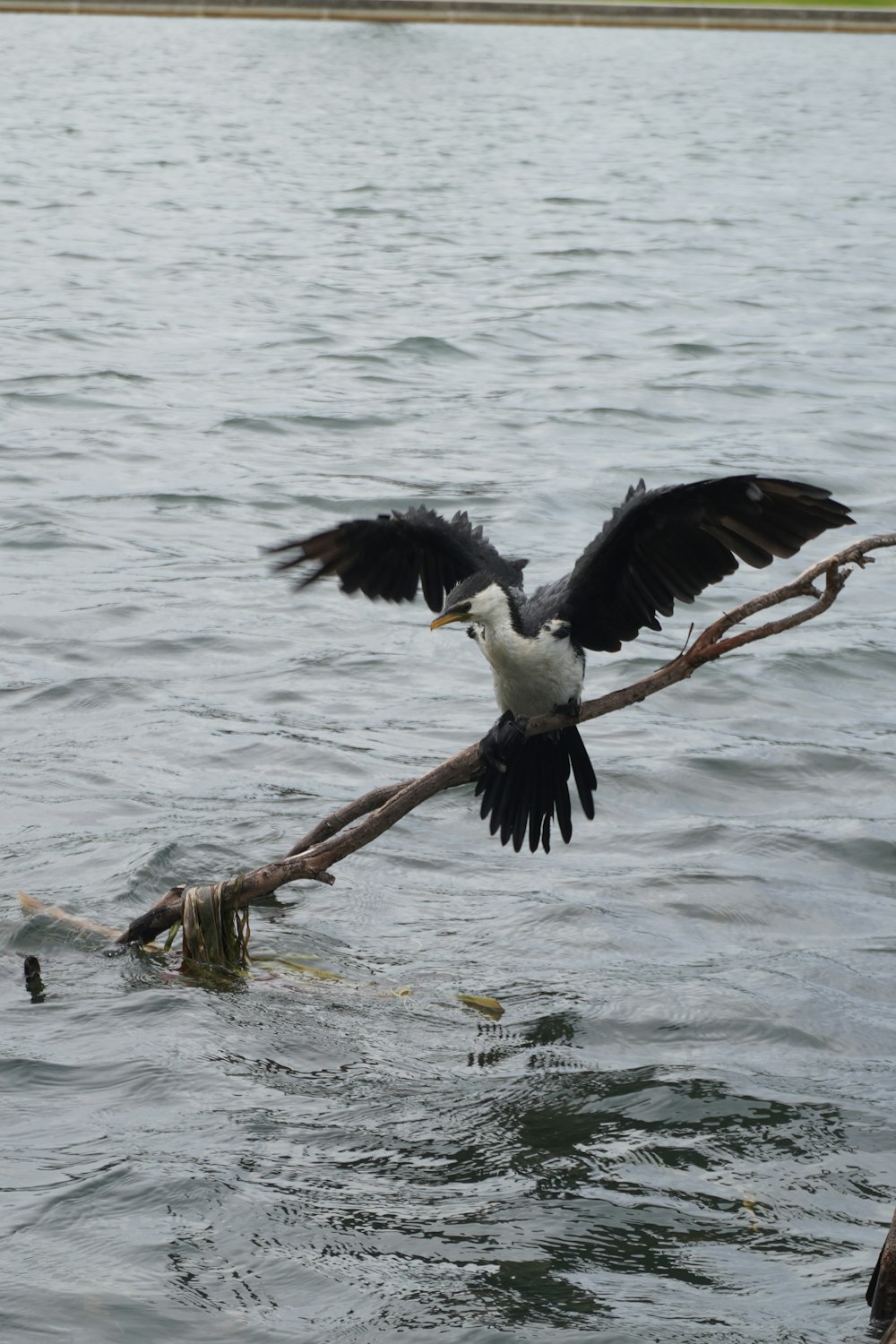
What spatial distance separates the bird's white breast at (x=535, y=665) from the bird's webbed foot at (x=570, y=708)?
11mm

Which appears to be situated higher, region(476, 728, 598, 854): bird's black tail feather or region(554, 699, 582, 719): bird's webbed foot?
region(554, 699, 582, 719): bird's webbed foot

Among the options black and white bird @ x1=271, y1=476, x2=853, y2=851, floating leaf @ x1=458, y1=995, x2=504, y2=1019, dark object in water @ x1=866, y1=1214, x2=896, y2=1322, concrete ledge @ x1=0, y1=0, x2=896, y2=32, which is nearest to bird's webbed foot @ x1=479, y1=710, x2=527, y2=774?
black and white bird @ x1=271, y1=476, x2=853, y2=851

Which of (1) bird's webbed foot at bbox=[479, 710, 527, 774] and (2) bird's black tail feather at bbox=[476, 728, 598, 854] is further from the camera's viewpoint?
(2) bird's black tail feather at bbox=[476, 728, 598, 854]

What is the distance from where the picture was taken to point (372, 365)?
1286 centimetres

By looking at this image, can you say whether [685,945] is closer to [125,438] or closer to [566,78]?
[125,438]

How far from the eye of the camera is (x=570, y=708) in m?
4.64

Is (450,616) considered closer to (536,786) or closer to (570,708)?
(570,708)

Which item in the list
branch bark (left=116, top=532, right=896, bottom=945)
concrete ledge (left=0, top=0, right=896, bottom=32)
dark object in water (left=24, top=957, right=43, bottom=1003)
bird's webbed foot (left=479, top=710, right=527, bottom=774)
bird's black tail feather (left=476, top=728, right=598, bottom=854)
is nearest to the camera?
branch bark (left=116, top=532, right=896, bottom=945)

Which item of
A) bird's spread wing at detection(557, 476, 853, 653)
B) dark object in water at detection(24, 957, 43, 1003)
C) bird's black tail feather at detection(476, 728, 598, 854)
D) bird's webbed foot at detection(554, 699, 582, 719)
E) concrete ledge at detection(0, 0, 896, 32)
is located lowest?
dark object in water at detection(24, 957, 43, 1003)

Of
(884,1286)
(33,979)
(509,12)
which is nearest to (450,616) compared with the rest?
(33,979)

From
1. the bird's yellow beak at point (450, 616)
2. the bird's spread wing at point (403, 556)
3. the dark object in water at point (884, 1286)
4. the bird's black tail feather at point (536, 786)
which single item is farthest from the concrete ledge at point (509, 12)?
the dark object in water at point (884, 1286)

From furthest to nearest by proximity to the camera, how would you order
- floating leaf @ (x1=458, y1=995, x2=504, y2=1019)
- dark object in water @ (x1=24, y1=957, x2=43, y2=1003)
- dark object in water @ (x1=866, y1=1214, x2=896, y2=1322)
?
floating leaf @ (x1=458, y1=995, x2=504, y2=1019) < dark object in water @ (x1=24, y1=957, x2=43, y2=1003) < dark object in water @ (x1=866, y1=1214, x2=896, y2=1322)

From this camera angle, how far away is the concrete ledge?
40.6 m

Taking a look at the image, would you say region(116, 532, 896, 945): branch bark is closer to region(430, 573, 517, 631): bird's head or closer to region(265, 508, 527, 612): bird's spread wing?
region(430, 573, 517, 631): bird's head
